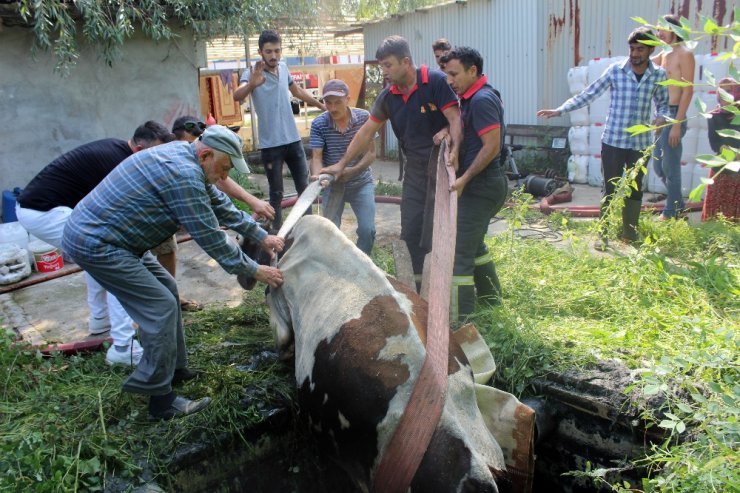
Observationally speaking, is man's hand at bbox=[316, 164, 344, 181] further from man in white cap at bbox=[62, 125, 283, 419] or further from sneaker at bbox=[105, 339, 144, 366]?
sneaker at bbox=[105, 339, 144, 366]

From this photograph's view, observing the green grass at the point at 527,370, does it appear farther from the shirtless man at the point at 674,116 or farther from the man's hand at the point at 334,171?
the shirtless man at the point at 674,116

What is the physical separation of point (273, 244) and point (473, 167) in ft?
4.67

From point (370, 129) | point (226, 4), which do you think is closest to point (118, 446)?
point (370, 129)

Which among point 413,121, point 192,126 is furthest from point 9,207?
point 413,121

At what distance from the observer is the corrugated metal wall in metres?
9.09

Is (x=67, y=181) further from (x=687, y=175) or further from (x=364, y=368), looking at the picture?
(x=687, y=175)

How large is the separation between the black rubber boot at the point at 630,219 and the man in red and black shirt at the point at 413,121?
2.35 m

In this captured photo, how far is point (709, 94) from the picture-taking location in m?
8.26

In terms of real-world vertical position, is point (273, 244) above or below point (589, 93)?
below

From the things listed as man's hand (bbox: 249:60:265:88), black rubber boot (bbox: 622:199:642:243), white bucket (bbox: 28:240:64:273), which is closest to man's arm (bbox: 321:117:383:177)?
man's hand (bbox: 249:60:265:88)

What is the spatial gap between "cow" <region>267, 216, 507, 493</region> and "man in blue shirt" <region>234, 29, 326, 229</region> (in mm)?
3337

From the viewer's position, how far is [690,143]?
8.49 m

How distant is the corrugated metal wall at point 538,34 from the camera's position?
29.8 feet

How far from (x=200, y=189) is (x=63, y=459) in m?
1.45
